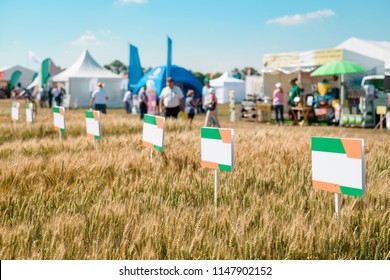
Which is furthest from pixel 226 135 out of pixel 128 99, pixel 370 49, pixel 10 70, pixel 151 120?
pixel 10 70

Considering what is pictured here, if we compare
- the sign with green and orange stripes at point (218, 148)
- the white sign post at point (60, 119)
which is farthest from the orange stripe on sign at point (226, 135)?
the white sign post at point (60, 119)

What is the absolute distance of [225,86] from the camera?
39156 millimetres

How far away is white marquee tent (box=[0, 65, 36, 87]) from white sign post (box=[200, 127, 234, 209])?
46.5m

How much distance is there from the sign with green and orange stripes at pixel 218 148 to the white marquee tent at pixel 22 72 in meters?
46.5

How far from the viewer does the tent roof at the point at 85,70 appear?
31.3 m

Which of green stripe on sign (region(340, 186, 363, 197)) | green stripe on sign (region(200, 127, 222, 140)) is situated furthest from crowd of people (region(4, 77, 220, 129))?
green stripe on sign (region(340, 186, 363, 197))

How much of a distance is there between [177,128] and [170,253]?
9162 mm

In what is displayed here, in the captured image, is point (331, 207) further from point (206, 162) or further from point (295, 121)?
point (295, 121)

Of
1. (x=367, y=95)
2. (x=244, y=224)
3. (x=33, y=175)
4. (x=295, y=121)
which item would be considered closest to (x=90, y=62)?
(x=295, y=121)

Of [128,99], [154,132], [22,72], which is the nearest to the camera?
[154,132]

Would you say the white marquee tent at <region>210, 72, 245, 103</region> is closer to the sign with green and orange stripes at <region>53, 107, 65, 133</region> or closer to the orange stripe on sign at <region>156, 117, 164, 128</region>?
the sign with green and orange stripes at <region>53, 107, 65, 133</region>

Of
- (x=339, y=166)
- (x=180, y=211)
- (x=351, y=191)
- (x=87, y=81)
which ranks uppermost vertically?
→ (x=87, y=81)

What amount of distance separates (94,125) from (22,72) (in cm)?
4361

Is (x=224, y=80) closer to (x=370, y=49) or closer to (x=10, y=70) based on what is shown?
(x=370, y=49)
